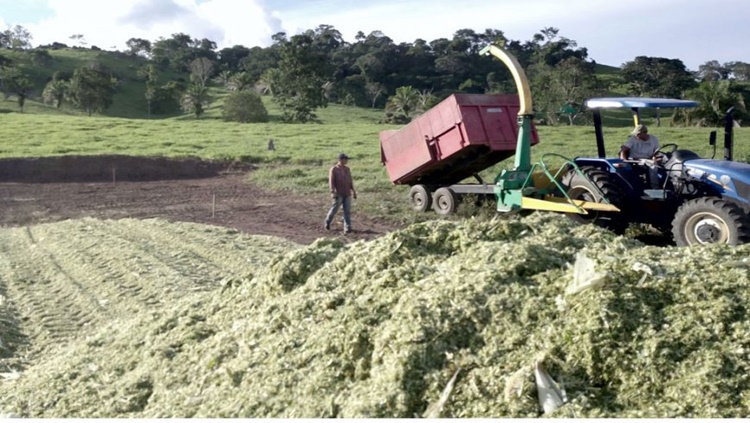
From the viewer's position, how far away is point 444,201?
13586 millimetres

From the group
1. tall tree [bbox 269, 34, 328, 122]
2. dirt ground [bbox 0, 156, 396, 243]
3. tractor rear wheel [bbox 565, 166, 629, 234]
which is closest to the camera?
tractor rear wheel [bbox 565, 166, 629, 234]

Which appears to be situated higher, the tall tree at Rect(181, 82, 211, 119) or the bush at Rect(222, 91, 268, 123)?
the tall tree at Rect(181, 82, 211, 119)

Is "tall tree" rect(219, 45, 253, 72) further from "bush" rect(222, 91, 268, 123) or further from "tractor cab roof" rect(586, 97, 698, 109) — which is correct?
"tractor cab roof" rect(586, 97, 698, 109)

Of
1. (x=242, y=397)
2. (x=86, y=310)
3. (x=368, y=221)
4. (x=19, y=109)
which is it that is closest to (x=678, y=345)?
(x=242, y=397)

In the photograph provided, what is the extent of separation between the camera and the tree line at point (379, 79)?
49.5m

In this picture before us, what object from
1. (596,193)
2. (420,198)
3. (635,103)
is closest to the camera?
(596,193)

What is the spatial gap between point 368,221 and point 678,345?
1025 centimetres

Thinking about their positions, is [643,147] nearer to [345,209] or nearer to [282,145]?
[345,209]

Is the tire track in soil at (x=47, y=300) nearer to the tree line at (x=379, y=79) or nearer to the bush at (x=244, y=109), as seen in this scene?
the tree line at (x=379, y=79)

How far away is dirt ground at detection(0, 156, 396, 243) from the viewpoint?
546 inches

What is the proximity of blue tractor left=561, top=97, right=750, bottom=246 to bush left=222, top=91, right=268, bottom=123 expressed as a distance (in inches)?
1601

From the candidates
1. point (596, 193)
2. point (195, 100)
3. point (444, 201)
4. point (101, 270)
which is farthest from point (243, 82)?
point (596, 193)

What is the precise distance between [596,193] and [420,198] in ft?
16.9

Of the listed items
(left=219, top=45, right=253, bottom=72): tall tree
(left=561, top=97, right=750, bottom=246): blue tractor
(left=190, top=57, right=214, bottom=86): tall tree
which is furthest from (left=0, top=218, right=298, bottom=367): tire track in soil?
(left=219, top=45, right=253, bottom=72): tall tree
